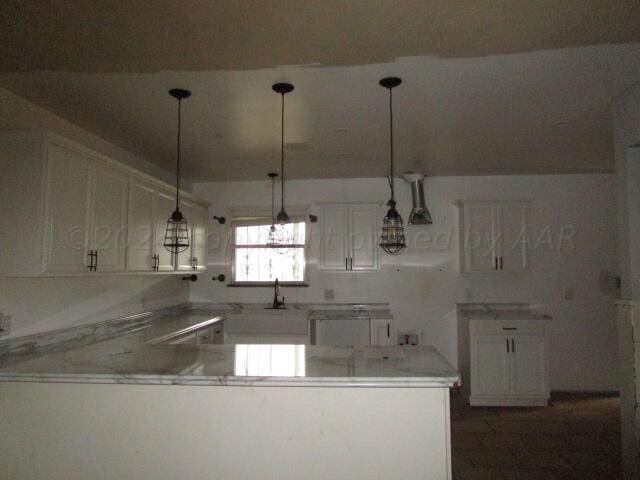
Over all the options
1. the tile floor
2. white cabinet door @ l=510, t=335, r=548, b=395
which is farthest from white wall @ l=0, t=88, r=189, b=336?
white cabinet door @ l=510, t=335, r=548, b=395

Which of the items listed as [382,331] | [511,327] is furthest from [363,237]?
[511,327]

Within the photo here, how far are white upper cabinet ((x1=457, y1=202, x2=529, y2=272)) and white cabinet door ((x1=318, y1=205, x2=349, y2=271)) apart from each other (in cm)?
139

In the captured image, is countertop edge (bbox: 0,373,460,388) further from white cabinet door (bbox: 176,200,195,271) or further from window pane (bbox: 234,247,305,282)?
window pane (bbox: 234,247,305,282)

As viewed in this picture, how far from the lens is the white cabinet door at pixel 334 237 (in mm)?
4734

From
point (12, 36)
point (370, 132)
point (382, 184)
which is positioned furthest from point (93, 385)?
point (382, 184)

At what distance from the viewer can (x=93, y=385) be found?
72.4 inches

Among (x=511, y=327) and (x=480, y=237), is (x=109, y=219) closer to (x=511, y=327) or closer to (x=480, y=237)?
(x=480, y=237)

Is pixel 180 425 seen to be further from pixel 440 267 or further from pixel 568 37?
pixel 440 267

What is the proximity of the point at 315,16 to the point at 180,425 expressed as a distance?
194 centimetres

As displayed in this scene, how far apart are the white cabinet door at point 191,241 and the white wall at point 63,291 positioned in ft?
1.24

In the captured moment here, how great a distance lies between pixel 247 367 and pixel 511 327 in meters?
3.25

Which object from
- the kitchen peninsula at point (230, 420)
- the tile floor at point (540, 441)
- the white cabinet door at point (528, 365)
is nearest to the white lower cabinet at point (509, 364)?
the white cabinet door at point (528, 365)

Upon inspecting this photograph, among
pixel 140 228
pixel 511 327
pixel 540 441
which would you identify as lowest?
pixel 540 441

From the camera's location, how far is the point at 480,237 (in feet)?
14.6
